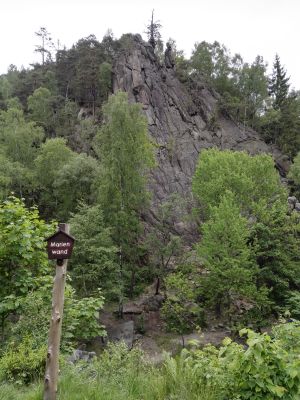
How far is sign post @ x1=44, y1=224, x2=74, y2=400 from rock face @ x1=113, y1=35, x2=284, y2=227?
102ft

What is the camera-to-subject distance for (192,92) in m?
48.1

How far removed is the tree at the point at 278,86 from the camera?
56.6 meters

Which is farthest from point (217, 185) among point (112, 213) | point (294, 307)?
point (294, 307)

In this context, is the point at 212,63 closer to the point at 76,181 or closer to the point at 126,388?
the point at 76,181

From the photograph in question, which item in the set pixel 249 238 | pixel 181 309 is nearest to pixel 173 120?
pixel 249 238

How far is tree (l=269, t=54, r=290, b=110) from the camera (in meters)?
56.6

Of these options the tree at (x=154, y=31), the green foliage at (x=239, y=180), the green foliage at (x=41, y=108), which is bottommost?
the green foliage at (x=239, y=180)

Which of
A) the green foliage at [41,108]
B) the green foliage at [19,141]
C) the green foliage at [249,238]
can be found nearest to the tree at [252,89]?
the green foliage at [249,238]

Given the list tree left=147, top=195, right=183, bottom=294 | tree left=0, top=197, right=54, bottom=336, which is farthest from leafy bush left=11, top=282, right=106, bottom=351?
tree left=147, top=195, right=183, bottom=294

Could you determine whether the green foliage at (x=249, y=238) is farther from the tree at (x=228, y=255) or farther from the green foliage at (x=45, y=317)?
the green foliage at (x=45, y=317)

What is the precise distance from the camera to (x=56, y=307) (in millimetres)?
4941

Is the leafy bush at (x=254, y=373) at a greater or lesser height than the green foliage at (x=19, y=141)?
lesser

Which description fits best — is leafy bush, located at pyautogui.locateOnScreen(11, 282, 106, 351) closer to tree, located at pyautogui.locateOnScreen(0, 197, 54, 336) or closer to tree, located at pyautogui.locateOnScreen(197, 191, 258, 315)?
tree, located at pyautogui.locateOnScreen(0, 197, 54, 336)

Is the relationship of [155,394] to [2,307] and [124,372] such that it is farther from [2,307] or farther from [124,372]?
[2,307]
